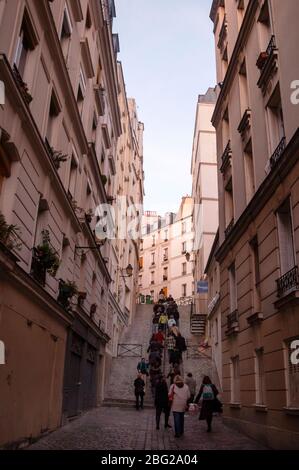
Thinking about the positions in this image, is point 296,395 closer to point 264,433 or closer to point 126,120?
point 264,433

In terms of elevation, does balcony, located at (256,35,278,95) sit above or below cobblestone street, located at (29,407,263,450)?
above

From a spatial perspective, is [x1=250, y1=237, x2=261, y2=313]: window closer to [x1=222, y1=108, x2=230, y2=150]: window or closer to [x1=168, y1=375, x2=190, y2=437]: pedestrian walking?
[x1=168, y1=375, x2=190, y2=437]: pedestrian walking

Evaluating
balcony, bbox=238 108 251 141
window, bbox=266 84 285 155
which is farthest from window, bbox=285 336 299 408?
balcony, bbox=238 108 251 141

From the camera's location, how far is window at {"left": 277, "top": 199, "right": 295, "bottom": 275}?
36.3 feet

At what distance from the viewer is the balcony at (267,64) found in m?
12.6

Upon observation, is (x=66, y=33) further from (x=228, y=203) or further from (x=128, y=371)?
(x=128, y=371)

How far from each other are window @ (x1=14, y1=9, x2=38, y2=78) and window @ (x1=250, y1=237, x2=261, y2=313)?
310 inches

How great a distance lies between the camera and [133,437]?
39.5 feet

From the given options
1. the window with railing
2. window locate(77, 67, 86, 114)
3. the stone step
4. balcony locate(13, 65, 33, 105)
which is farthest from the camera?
the stone step

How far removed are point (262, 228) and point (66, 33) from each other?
9206 millimetres

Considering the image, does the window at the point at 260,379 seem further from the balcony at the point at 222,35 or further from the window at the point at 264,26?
the balcony at the point at 222,35

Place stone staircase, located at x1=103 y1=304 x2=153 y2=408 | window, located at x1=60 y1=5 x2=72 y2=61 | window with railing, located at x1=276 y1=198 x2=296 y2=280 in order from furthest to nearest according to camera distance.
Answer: stone staircase, located at x1=103 y1=304 x2=153 y2=408 < window, located at x1=60 y1=5 x2=72 y2=61 < window with railing, located at x1=276 y1=198 x2=296 y2=280

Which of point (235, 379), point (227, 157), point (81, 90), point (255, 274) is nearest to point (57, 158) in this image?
point (81, 90)

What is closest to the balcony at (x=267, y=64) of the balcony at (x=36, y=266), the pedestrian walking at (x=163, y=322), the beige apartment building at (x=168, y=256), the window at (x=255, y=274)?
the window at (x=255, y=274)
